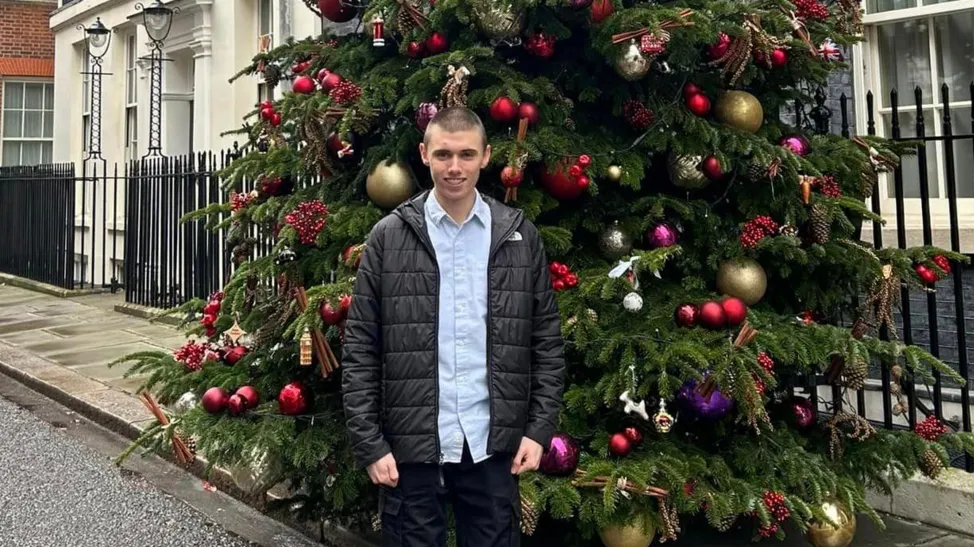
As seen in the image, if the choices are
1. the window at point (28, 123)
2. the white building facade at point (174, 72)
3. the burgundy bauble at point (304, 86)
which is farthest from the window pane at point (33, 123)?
the burgundy bauble at point (304, 86)

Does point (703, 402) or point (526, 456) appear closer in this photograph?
point (526, 456)

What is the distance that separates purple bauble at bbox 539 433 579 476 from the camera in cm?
322

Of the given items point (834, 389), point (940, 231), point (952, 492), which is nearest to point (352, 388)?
point (834, 389)

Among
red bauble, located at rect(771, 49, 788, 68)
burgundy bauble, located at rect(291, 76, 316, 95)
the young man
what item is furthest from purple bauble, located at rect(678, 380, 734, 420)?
burgundy bauble, located at rect(291, 76, 316, 95)

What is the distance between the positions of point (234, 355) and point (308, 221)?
0.91 meters

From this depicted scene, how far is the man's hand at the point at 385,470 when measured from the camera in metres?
2.52

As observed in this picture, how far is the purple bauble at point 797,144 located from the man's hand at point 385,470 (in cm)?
241

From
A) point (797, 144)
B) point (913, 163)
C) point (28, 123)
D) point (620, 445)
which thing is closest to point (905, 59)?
point (913, 163)

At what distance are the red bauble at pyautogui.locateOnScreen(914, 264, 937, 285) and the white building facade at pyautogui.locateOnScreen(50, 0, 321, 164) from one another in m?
7.63

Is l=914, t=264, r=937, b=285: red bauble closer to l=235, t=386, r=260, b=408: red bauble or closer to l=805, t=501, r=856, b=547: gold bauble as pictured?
l=805, t=501, r=856, b=547: gold bauble

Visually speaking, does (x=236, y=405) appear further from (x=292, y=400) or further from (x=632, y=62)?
(x=632, y=62)

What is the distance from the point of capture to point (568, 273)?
139 inches

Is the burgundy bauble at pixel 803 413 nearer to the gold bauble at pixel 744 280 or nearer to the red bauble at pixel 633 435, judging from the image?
the gold bauble at pixel 744 280

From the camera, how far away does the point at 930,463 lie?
3627mm
